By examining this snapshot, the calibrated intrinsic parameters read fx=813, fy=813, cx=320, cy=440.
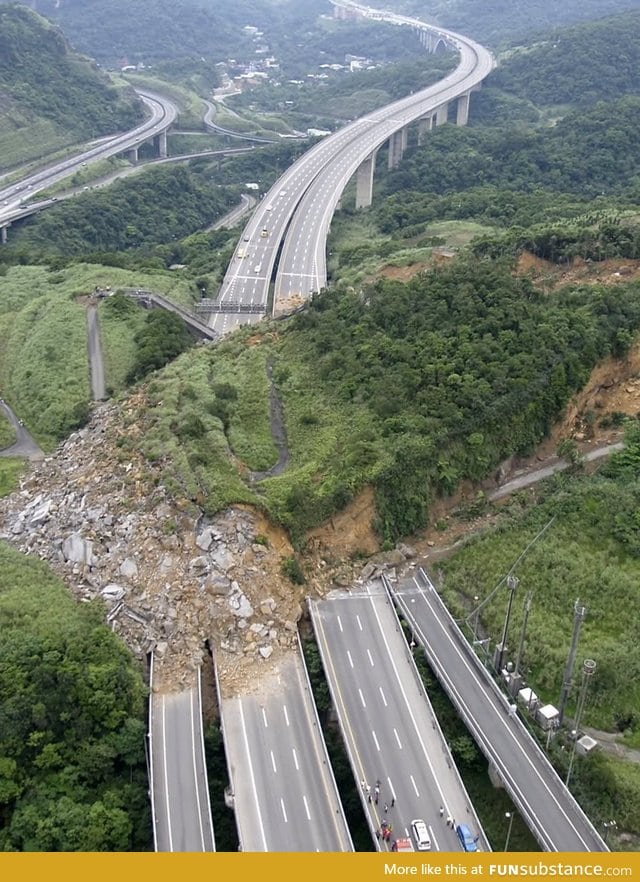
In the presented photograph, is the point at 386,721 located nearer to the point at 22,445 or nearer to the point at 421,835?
the point at 421,835

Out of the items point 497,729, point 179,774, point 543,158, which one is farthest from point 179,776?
point 543,158

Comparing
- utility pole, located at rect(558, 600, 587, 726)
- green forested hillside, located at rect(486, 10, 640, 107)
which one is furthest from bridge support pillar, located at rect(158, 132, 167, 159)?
utility pole, located at rect(558, 600, 587, 726)

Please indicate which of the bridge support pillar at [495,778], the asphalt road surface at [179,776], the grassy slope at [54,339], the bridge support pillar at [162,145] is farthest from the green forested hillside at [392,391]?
the bridge support pillar at [162,145]

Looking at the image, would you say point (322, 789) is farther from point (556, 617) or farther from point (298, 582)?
point (556, 617)

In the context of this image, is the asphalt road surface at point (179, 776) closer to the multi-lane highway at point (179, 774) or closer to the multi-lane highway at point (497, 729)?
the multi-lane highway at point (179, 774)

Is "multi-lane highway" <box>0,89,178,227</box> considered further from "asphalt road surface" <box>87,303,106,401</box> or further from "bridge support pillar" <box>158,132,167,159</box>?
"asphalt road surface" <box>87,303,106,401</box>

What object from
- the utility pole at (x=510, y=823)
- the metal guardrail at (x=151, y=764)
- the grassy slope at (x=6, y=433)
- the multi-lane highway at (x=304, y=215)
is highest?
the metal guardrail at (x=151, y=764)
